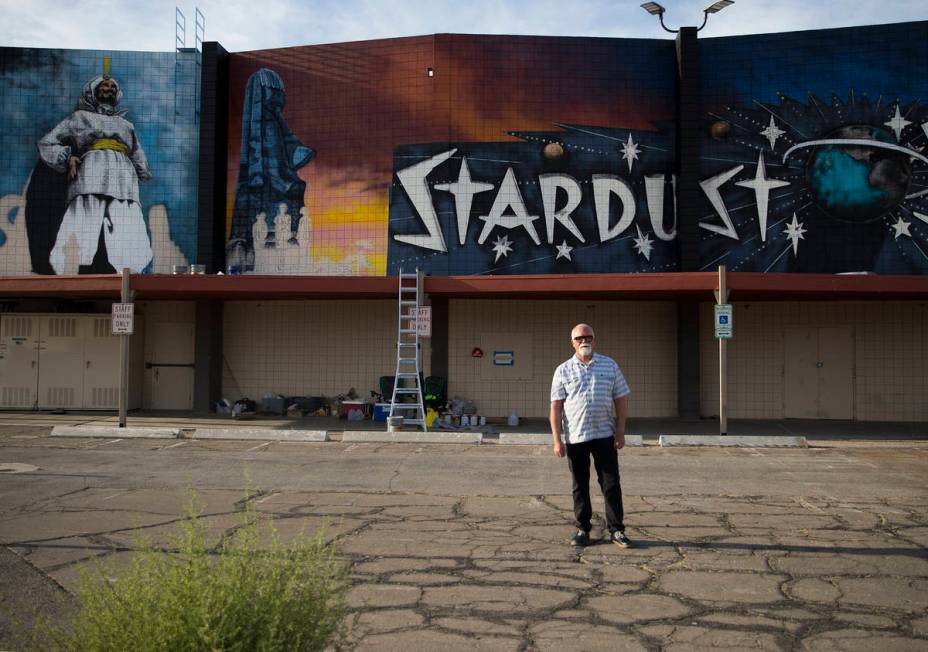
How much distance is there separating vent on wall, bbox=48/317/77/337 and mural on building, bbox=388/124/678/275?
27.9ft

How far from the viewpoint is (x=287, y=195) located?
20797 mm

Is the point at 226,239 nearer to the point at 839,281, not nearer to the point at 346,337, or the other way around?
the point at 346,337

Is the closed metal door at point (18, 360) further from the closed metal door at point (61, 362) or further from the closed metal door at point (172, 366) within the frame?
the closed metal door at point (172, 366)

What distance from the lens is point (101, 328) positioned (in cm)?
2069

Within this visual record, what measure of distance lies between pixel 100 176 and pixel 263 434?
32.2 ft

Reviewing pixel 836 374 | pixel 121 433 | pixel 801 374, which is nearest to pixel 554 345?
pixel 801 374

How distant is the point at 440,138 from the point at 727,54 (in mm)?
7561

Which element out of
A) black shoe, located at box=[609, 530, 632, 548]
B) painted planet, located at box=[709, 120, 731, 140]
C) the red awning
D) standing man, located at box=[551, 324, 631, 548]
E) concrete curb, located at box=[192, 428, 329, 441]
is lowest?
black shoe, located at box=[609, 530, 632, 548]

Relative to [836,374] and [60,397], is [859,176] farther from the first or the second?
[60,397]

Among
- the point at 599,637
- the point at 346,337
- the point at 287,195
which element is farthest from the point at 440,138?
the point at 599,637

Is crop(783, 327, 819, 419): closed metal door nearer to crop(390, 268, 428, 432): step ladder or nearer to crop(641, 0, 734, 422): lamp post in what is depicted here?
crop(641, 0, 734, 422): lamp post

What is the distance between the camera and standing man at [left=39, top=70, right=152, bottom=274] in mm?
21203

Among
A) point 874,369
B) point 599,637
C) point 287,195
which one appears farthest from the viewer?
point 287,195

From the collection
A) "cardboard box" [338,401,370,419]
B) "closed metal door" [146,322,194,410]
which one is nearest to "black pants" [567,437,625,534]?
"cardboard box" [338,401,370,419]
